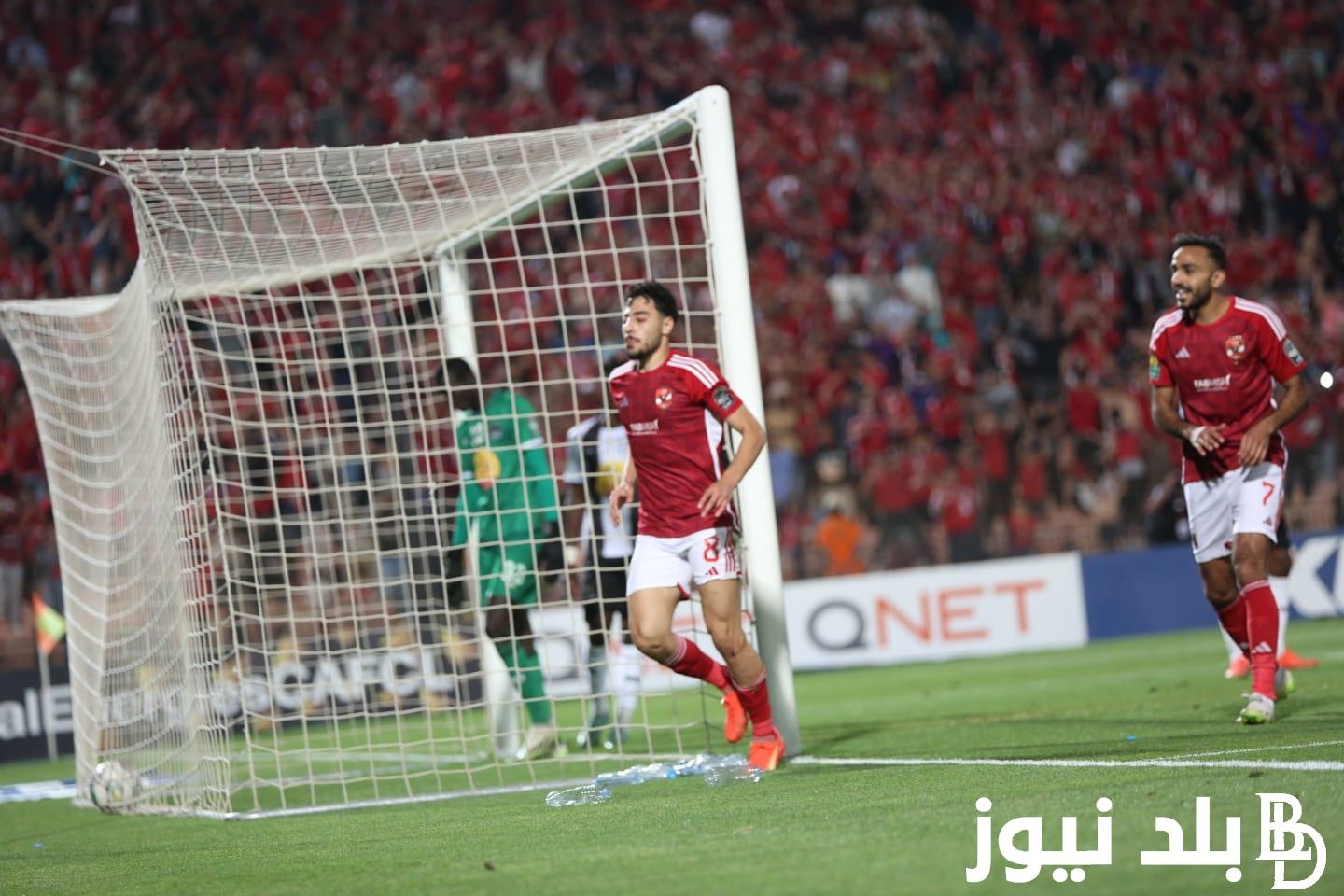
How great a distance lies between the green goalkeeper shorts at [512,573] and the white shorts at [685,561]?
6.28ft

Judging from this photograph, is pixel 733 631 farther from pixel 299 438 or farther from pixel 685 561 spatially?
pixel 299 438

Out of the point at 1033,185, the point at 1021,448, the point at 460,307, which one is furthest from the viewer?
the point at 1033,185

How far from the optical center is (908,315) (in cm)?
1927

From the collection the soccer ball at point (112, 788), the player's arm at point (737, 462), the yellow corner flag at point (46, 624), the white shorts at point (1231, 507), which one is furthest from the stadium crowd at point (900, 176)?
the player's arm at point (737, 462)

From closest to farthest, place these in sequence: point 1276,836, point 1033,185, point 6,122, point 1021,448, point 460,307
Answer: point 1276,836, point 460,307, point 1021,448, point 6,122, point 1033,185

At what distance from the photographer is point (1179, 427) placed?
7.39m

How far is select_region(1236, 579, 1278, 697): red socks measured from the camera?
710 cm

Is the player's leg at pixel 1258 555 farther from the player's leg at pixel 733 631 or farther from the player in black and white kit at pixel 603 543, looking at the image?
the player in black and white kit at pixel 603 543

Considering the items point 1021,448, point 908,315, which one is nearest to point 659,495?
point 1021,448

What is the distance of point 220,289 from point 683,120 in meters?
2.77

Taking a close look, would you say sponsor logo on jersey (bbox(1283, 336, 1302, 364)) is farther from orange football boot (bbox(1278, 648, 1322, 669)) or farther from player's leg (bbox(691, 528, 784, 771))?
orange football boot (bbox(1278, 648, 1322, 669))

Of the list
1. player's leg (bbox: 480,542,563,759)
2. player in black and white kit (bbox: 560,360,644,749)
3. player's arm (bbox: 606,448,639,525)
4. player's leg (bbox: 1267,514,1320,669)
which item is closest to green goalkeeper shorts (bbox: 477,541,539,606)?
player's leg (bbox: 480,542,563,759)

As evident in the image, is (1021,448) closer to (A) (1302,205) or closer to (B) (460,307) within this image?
(A) (1302,205)

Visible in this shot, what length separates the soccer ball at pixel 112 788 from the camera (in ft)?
26.9
